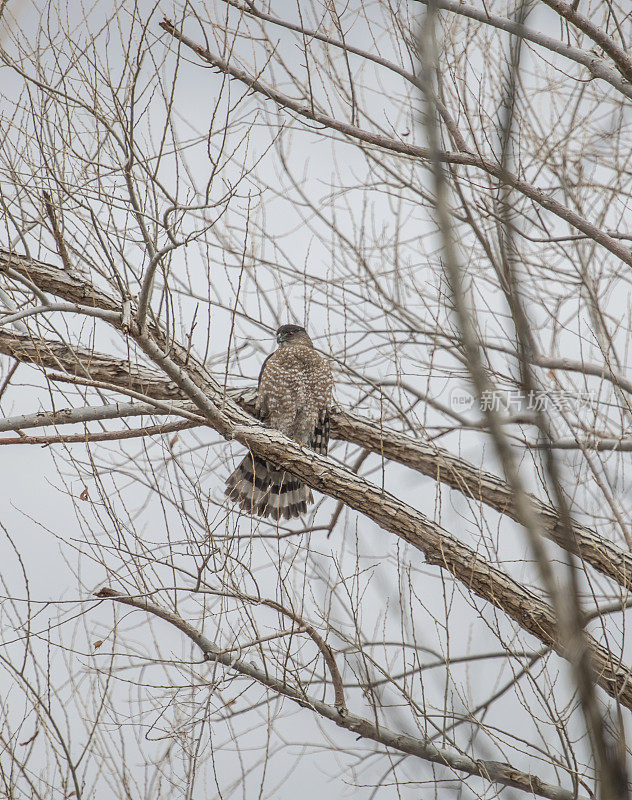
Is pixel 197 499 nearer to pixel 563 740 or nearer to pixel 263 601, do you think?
pixel 263 601

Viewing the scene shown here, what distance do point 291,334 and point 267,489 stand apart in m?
1.31

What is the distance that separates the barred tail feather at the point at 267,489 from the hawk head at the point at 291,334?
1.02m

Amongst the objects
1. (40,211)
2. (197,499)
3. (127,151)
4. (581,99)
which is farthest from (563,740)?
(581,99)

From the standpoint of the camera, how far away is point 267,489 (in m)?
5.16

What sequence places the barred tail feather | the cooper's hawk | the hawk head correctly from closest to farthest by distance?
the barred tail feather < the cooper's hawk < the hawk head

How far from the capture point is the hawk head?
231 inches

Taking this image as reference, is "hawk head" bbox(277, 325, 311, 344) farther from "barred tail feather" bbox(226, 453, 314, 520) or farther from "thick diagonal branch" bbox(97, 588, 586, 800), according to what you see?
"thick diagonal branch" bbox(97, 588, 586, 800)

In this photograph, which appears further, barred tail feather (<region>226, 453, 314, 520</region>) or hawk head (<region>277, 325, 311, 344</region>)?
hawk head (<region>277, 325, 311, 344</region>)

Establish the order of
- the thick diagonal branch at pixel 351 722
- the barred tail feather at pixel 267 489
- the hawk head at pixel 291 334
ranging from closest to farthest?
the thick diagonal branch at pixel 351 722, the barred tail feather at pixel 267 489, the hawk head at pixel 291 334

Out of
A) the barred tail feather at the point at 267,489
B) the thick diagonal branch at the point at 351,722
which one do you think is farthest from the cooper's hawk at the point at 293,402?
the thick diagonal branch at the point at 351,722

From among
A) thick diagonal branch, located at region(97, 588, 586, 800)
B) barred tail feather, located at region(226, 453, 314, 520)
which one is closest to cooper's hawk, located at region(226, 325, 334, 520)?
barred tail feather, located at region(226, 453, 314, 520)

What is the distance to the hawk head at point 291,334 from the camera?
586 cm

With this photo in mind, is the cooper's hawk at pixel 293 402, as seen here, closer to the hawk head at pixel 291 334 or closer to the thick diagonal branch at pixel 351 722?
the hawk head at pixel 291 334

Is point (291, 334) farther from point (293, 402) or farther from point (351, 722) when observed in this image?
point (351, 722)
